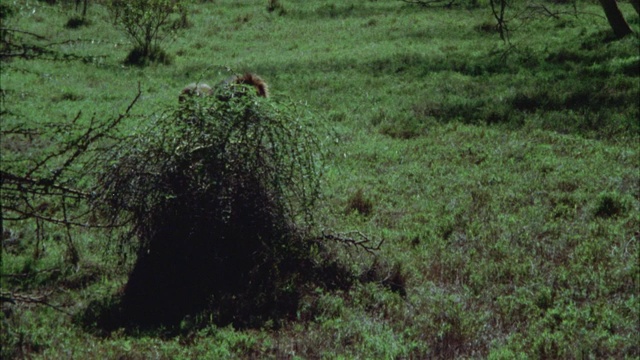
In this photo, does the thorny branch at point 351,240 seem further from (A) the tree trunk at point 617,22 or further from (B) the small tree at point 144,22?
(B) the small tree at point 144,22

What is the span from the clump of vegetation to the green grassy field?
297 mm

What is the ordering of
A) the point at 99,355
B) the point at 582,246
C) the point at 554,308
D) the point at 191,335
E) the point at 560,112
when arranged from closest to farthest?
the point at 99,355
the point at 191,335
the point at 554,308
the point at 582,246
the point at 560,112

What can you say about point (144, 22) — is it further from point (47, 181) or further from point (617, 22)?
point (47, 181)

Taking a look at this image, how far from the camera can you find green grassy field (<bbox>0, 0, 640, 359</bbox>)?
17.3 feet

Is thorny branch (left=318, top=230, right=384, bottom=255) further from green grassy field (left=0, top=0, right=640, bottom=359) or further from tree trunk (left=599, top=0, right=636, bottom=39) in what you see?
tree trunk (left=599, top=0, right=636, bottom=39)

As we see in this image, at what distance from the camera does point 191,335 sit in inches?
208

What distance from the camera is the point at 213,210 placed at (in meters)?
5.94

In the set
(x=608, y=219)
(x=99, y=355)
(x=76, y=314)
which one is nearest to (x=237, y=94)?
(x=76, y=314)

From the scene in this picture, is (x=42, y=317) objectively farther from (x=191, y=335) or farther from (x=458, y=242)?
(x=458, y=242)

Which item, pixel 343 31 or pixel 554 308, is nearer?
pixel 554 308

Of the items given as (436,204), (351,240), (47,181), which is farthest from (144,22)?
(47,181)

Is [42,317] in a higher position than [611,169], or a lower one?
lower

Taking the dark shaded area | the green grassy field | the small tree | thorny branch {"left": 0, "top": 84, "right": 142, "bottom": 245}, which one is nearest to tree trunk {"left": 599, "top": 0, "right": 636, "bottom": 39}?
the green grassy field

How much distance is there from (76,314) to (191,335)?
94 centimetres
